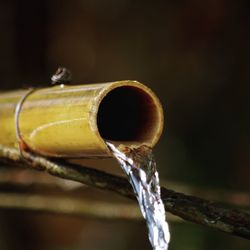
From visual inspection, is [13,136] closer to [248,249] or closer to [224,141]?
[248,249]

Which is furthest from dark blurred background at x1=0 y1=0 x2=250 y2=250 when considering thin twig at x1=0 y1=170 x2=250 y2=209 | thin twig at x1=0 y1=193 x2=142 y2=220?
thin twig at x1=0 y1=193 x2=142 y2=220

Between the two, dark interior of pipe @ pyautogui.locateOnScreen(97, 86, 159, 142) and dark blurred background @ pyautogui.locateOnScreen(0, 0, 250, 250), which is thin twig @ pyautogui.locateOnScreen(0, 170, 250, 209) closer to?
dark interior of pipe @ pyautogui.locateOnScreen(97, 86, 159, 142)

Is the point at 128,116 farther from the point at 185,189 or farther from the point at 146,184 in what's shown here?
the point at 185,189

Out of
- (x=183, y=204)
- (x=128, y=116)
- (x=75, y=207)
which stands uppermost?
(x=128, y=116)

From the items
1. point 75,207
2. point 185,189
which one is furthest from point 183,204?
point 185,189

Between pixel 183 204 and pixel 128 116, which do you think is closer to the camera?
pixel 183 204

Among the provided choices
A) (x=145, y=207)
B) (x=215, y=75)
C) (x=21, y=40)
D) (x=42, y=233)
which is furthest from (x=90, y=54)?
(x=145, y=207)
